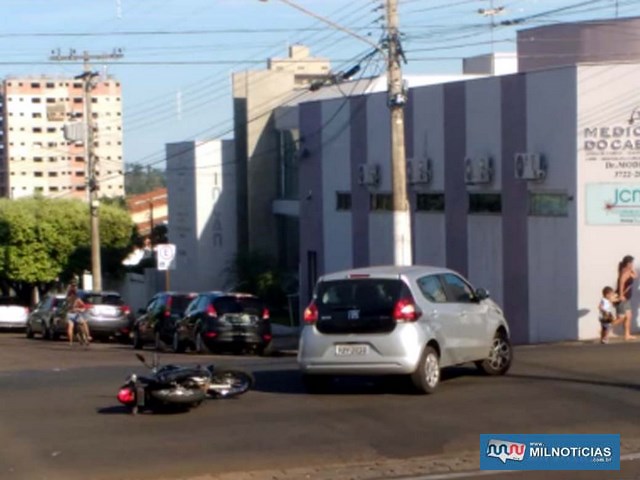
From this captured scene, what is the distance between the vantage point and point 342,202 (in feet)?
137

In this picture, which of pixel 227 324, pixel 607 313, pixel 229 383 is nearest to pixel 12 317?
pixel 227 324

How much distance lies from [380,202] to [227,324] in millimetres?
10921

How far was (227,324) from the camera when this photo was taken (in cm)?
2925

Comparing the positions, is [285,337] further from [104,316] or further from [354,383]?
[354,383]

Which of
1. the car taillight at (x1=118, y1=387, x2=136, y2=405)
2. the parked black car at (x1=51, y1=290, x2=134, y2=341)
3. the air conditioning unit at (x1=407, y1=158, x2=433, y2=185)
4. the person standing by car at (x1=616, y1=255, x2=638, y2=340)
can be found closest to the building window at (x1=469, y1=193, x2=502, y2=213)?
the air conditioning unit at (x1=407, y1=158, x2=433, y2=185)

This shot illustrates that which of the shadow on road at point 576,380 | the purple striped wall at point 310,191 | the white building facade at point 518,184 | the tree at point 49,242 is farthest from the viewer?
the tree at point 49,242

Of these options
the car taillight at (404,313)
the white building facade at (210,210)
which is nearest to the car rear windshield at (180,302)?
the car taillight at (404,313)

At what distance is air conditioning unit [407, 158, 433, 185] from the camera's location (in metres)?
35.8

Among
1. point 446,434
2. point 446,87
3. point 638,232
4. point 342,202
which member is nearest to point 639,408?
point 446,434

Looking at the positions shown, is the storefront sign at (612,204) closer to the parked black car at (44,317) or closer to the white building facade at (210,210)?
the parked black car at (44,317)

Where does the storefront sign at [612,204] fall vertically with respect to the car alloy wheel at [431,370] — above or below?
above

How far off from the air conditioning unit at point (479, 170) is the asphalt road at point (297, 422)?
44.1 ft

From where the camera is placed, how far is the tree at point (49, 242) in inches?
2478

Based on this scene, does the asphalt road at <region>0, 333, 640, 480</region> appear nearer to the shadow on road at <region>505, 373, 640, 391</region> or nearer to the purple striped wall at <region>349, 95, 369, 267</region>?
the shadow on road at <region>505, 373, 640, 391</region>
